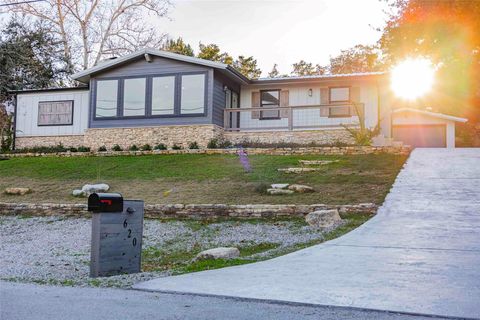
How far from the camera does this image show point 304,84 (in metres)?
23.3

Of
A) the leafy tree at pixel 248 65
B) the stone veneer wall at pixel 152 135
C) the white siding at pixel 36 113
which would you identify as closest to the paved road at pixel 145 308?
the stone veneer wall at pixel 152 135

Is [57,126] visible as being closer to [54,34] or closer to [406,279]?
[54,34]

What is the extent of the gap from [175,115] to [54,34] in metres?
17.2

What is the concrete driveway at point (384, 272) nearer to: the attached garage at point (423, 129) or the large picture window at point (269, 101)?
the large picture window at point (269, 101)

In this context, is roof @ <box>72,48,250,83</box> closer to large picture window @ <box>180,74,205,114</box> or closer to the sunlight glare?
large picture window @ <box>180,74,205,114</box>

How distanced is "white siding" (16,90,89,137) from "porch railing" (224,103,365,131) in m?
7.05

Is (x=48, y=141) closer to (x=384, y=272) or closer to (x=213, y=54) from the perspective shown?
(x=213, y=54)

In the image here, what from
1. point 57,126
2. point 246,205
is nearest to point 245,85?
point 57,126

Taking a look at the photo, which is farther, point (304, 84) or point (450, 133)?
point (450, 133)

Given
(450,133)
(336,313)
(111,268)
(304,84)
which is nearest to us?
(336,313)

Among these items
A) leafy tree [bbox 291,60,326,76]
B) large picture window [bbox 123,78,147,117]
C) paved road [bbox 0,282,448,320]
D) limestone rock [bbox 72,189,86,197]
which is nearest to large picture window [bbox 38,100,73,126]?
large picture window [bbox 123,78,147,117]

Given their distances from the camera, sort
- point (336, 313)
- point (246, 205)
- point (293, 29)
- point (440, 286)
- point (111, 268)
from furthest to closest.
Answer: point (293, 29) < point (246, 205) < point (111, 268) < point (440, 286) < point (336, 313)

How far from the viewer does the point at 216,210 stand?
11156mm

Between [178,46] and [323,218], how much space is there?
3077 centimetres
